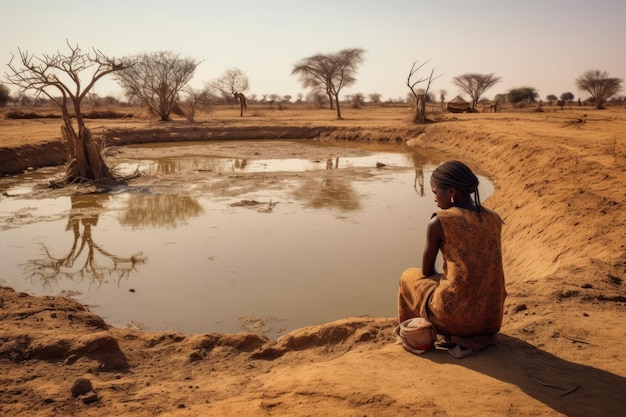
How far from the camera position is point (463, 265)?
277 cm

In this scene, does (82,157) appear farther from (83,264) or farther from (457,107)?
(457,107)

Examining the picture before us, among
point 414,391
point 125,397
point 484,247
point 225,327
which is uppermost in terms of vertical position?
point 484,247

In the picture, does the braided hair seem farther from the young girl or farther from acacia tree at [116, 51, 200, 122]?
acacia tree at [116, 51, 200, 122]

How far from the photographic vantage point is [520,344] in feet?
10.00

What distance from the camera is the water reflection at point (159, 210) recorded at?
26.7 feet

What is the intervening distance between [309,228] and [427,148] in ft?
38.7

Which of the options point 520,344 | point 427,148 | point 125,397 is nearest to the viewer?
point 125,397

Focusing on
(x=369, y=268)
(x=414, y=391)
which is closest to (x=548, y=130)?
(x=369, y=268)

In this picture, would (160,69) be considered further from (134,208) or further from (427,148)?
(134,208)

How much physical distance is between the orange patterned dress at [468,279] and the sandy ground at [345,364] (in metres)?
0.20

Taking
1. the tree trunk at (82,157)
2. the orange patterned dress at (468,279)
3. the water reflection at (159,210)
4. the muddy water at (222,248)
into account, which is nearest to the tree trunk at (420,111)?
the muddy water at (222,248)

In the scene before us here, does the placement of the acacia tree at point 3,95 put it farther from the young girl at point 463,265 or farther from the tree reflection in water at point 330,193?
the young girl at point 463,265

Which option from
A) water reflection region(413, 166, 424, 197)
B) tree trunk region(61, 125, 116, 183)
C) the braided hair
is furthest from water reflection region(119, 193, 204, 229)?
the braided hair

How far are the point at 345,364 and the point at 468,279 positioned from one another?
2.83ft
